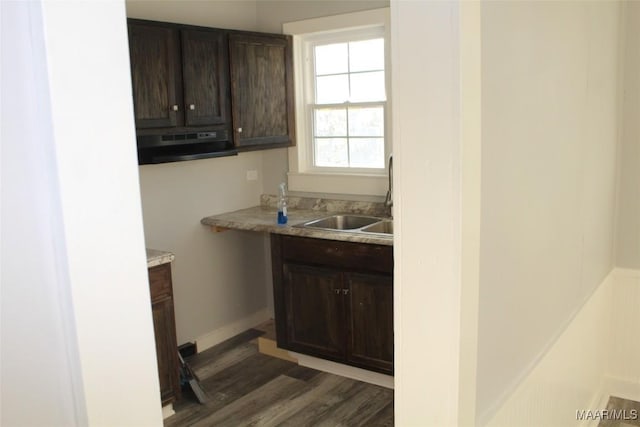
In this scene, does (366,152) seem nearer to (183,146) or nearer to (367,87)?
(367,87)

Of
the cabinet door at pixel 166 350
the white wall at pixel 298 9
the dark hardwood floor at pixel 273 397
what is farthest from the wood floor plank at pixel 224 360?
the white wall at pixel 298 9

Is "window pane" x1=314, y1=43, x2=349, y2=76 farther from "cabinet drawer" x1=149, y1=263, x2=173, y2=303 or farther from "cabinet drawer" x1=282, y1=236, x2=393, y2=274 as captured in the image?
"cabinet drawer" x1=149, y1=263, x2=173, y2=303

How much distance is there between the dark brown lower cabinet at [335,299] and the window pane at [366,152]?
2.67 ft

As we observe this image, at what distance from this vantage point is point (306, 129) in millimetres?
4297

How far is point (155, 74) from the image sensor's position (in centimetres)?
329

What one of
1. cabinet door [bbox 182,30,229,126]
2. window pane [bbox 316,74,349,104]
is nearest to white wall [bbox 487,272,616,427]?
window pane [bbox 316,74,349,104]

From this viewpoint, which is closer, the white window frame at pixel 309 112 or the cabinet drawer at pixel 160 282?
the cabinet drawer at pixel 160 282

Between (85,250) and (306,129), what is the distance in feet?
11.9

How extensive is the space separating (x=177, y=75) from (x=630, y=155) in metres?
2.54

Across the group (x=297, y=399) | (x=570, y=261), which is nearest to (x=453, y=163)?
(x=570, y=261)

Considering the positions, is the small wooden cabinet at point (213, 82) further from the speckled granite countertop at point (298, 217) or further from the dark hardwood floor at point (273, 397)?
the dark hardwood floor at point (273, 397)

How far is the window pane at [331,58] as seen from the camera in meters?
4.06

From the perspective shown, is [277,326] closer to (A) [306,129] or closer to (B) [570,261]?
(A) [306,129]

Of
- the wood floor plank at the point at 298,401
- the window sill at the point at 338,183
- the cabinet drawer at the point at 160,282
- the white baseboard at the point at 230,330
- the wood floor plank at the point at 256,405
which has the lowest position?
the wood floor plank at the point at 298,401
